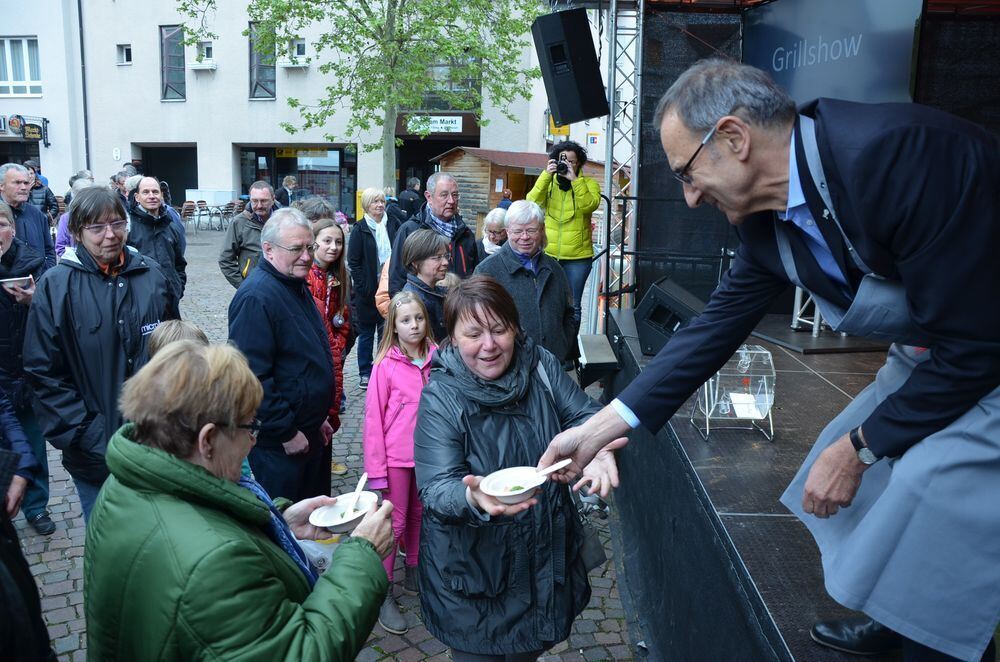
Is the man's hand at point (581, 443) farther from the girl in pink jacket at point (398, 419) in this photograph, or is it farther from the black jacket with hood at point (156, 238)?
the black jacket with hood at point (156, 238)

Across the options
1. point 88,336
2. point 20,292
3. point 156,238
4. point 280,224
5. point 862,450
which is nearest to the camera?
point 862,450

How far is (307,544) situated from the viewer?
2074mm

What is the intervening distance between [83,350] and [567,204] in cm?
526

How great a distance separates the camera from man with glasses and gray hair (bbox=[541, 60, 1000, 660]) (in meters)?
1.41

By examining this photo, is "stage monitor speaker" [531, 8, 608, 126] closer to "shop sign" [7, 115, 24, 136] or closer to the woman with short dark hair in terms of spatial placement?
the woman with short dark hair

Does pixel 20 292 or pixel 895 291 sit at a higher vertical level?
pixel 895 291

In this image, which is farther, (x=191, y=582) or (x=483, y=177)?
(x=483, y=177)

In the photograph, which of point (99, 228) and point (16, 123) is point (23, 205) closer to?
point (99, 228)

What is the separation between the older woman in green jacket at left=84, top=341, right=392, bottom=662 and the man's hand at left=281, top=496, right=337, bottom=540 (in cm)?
34

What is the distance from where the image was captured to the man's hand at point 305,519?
2.12 meters

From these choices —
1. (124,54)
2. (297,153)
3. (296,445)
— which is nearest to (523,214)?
(296,445)

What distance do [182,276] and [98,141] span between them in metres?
27.2

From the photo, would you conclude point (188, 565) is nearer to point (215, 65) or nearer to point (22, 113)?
point (215, 65)

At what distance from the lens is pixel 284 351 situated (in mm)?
3516
